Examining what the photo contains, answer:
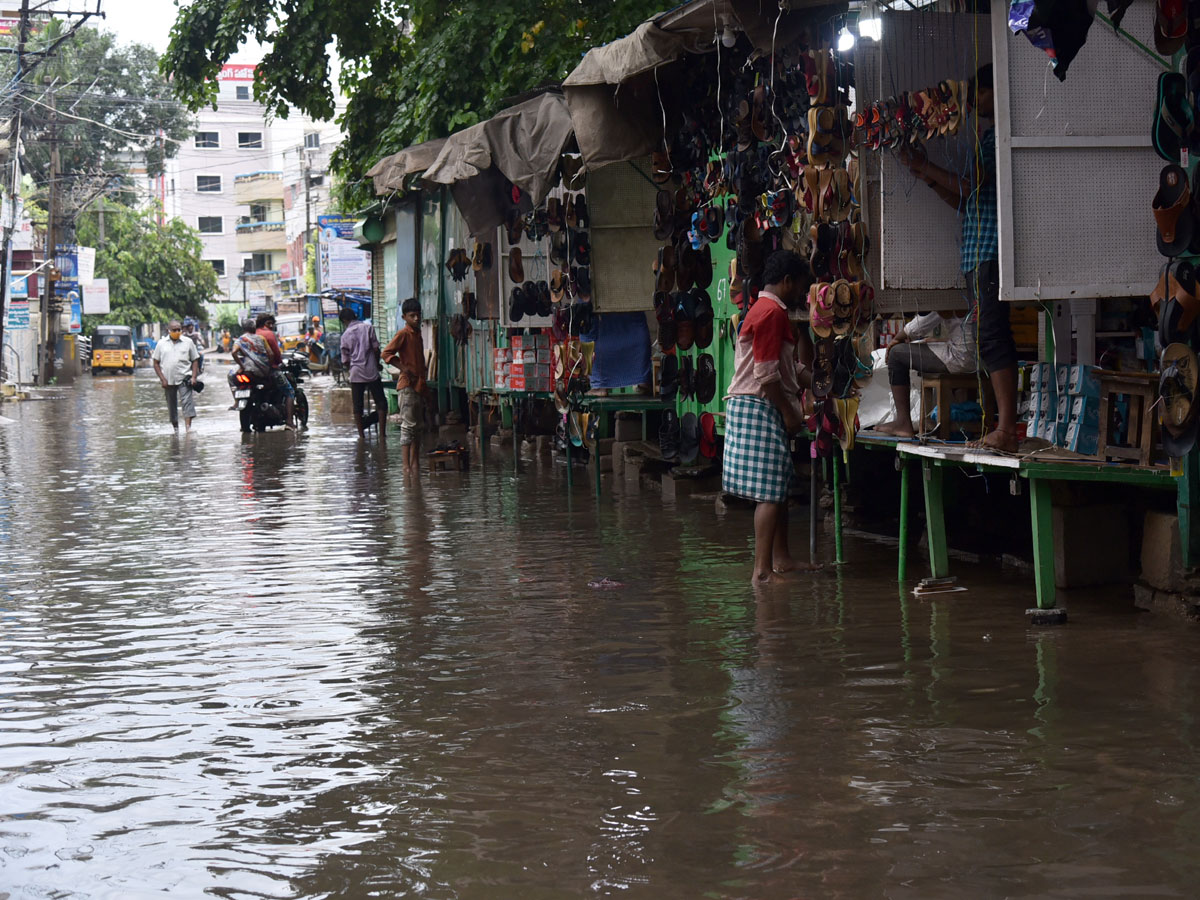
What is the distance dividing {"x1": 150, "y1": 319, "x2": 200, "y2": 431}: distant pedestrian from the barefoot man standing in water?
16.5m

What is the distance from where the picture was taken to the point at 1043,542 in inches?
276

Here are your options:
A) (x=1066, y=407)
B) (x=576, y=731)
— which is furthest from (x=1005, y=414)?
(x=576, y=731)

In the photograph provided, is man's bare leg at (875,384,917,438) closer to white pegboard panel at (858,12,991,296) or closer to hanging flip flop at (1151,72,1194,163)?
white pegboard panel at (858,12,991,296)

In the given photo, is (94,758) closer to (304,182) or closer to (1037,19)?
(1037,19)

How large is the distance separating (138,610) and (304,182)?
7976 cm

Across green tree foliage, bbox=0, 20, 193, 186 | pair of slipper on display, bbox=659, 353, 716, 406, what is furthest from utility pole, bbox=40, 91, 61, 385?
pair of slipper on display, bbox=659, 353, 716, 406

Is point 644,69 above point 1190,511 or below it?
above

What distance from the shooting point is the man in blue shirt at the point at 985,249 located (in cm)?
746

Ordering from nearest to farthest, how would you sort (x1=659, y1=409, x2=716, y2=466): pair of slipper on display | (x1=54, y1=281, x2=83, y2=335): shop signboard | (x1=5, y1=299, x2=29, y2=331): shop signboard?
1. (x1=659, y1=409, x2=716, y2=466): pair of slipper on display
2. (x1=5, y1=299, x2=29, y2=331): shop signboard
3. (x1=54, y1=281, x2=83, y2=335): shop signboard

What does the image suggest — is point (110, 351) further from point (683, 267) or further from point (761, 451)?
point (761, 451)

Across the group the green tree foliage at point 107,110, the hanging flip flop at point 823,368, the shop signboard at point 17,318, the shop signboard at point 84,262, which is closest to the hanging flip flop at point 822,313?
the hanging flip flop at point 823,368

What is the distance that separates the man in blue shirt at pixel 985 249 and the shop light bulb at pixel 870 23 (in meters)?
0.58

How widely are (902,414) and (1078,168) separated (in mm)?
1777

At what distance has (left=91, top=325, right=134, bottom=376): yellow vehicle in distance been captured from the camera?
2349 inches
